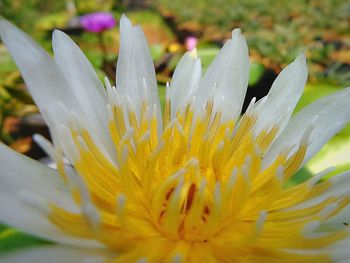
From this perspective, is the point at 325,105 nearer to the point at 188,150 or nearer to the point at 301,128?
the point at 301,128

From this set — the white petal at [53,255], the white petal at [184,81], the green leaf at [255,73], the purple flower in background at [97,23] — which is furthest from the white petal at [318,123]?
the purple flower in background at [97,23]

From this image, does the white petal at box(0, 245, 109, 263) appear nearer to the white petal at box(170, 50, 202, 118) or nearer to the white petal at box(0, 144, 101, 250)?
the white petal at box(0, 144, 101, 250)

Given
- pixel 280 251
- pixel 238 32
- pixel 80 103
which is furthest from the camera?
pixel 238 32

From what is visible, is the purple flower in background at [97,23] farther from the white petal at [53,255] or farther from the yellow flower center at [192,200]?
the white petal at [53,255]

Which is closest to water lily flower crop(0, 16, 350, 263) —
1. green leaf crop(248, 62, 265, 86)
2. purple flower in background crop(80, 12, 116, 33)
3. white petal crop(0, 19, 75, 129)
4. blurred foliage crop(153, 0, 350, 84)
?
white petal crop(0, 19, 75, 129)

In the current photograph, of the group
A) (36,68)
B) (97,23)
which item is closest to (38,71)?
(36,68)

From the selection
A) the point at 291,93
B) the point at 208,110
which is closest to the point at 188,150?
the point at 208,110

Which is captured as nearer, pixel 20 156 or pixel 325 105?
pixel 20 156
